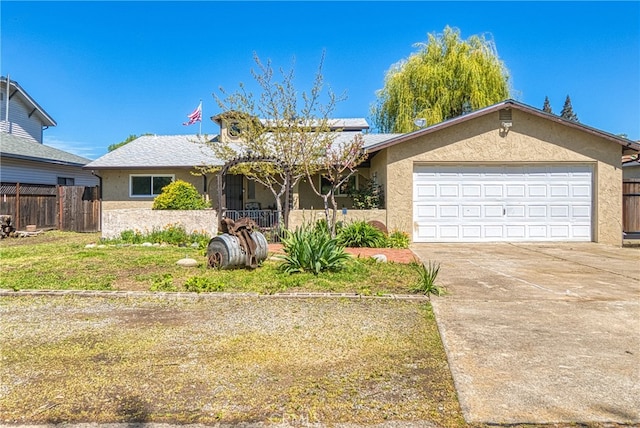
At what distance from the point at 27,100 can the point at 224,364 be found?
28345mm

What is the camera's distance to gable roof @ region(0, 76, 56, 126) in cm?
2312

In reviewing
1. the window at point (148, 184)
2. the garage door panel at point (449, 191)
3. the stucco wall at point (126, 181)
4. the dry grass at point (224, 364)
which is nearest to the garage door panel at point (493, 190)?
the garage door panel at point (449, 191)

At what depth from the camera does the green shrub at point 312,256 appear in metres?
7.40

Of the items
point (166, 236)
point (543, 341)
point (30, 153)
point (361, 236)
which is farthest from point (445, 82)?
point (543, 341)

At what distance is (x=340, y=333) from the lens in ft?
14.3

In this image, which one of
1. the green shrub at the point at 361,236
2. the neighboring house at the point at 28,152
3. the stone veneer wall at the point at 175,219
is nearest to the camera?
the green shrub at the point at 361,236

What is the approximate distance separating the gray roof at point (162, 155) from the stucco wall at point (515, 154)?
4.02 metres

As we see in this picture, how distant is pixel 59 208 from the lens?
56.3 ft

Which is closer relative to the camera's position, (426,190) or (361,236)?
(361,236)

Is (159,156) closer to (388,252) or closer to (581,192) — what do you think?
(388,252)

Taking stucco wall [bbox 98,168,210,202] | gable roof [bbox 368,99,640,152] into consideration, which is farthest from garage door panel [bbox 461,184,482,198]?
stucco wall [bbox 98,168,210,202]

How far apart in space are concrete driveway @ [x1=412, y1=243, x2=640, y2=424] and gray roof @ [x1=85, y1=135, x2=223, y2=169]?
12.4m

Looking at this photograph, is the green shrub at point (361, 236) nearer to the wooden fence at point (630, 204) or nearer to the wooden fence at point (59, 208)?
the wooden fence at point (630, 204)

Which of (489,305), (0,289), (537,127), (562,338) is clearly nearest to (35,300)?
(0,289)
